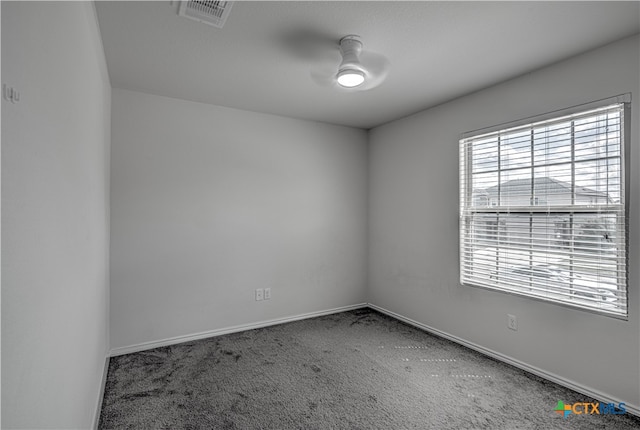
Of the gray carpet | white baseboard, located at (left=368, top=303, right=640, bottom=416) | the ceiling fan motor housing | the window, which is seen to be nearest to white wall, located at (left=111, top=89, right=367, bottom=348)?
the gray carpet

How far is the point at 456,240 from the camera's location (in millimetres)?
3180

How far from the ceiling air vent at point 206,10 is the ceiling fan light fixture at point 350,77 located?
2.58 feet

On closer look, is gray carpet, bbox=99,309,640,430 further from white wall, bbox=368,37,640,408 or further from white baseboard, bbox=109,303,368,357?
white wall, bbox=368,37,640,408

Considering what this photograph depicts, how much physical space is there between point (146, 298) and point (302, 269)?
1.67 m

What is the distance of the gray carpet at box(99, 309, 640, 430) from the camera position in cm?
199

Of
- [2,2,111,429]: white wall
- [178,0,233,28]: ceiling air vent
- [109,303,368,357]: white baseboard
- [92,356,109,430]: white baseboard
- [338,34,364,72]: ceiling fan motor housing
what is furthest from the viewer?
[109,303,368,357]: white baseboard

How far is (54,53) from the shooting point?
1.09 meters

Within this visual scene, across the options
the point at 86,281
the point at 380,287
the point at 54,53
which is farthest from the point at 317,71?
the point at 380,287

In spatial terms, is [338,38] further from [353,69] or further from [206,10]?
[206,10]

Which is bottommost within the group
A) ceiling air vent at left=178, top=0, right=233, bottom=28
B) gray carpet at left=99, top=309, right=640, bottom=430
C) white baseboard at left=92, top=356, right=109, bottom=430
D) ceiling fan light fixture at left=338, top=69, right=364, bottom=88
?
gray carpet at left=99, top=309, right=640, bottom=430

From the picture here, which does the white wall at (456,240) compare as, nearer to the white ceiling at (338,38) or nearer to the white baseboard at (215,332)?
the white ceiling at (338,38)

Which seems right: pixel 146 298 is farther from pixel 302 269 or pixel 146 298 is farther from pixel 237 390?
pixel 302 269

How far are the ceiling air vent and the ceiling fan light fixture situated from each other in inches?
30.9

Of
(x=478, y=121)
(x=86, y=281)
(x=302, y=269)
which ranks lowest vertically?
(x=302, y=269)
